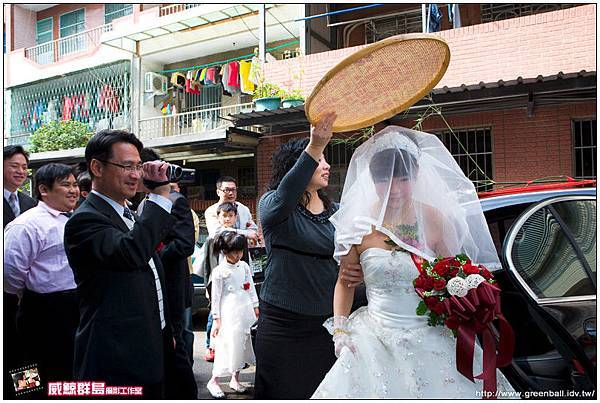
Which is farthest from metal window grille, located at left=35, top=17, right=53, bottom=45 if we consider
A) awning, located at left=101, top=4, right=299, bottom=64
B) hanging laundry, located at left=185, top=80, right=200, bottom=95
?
hanging laundry, located at left=185, top=80, right=200, bottom=95

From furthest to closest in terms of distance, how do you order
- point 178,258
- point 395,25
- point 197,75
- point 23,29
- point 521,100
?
point 23,29 < point 197,75 < point 395,25 < point 521,100 < point 178,258

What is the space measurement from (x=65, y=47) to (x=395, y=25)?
1134 cm

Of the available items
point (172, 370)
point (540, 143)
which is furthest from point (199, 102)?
point (172, 370)

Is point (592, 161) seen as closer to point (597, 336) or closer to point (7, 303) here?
point (597, 336)

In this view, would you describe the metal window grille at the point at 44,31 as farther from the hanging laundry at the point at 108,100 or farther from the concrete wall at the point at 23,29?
the hanging laundry at the point at 108,100

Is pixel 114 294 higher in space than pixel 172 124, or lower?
lower

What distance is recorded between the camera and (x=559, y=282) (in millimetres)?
2467

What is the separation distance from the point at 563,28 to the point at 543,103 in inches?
44.7

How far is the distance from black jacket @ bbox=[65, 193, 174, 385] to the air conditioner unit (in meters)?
12.4

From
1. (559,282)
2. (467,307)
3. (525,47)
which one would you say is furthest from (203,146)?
(467,307)

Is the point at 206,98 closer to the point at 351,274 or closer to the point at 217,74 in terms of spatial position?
the point at 217,74

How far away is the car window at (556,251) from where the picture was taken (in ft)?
8.03

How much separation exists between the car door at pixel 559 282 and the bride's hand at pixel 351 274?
2.20 ft

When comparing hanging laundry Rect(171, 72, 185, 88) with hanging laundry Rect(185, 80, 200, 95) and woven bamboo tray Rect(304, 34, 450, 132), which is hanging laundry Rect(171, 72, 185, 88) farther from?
woven bamboo tray Rect(304, 34, 450, 132)
